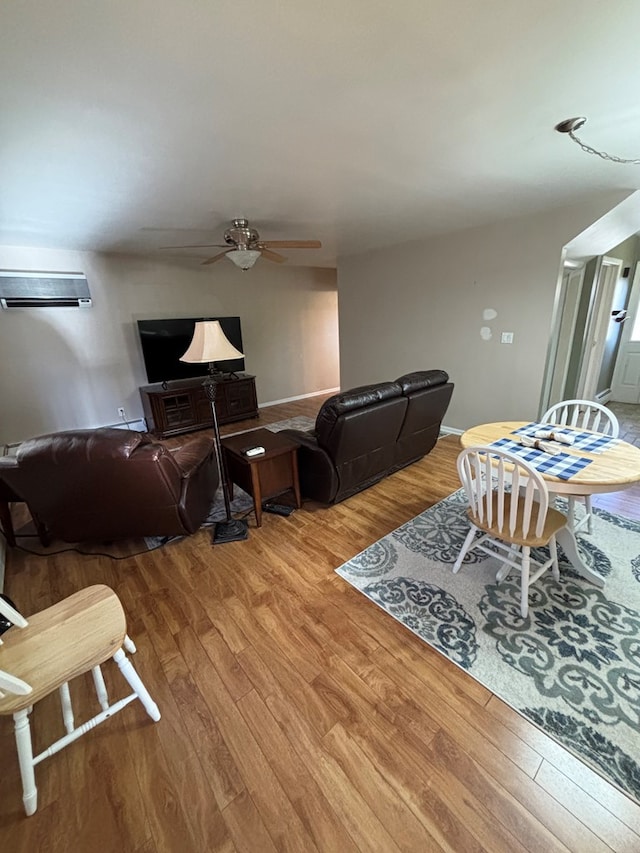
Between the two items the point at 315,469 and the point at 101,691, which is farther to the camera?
the point at 315,469

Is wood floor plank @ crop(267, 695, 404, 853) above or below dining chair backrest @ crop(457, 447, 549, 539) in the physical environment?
below

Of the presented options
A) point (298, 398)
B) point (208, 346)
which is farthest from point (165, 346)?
point (208, 346)

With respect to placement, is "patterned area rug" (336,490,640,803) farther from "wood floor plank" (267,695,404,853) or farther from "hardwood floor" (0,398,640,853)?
"wood floor plank" (267,695,404,853)

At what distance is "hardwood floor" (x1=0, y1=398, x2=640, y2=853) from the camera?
1.05 m

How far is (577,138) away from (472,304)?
2087 millimetres

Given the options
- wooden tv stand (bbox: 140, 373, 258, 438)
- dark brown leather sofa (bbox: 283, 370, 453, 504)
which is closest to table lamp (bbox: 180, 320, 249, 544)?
dark brown leather sofa (bbox: 283, 370, 453, 504)

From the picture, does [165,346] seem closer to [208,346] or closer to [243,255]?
[243,255]

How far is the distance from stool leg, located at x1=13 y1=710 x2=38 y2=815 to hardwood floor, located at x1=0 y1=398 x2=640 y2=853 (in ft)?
0.20

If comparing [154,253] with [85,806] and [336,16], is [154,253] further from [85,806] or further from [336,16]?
[85,806]

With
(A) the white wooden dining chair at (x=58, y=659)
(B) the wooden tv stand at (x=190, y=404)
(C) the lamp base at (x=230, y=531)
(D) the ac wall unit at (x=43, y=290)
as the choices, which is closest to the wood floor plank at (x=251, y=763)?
(A) the white wooden dining chair at (x=58, y=659)

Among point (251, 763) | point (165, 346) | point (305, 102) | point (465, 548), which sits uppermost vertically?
point (305, 102)

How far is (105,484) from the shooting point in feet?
6.41

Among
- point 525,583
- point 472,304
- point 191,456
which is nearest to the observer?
point 525,583

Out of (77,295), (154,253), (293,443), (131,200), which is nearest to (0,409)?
(77,295)
